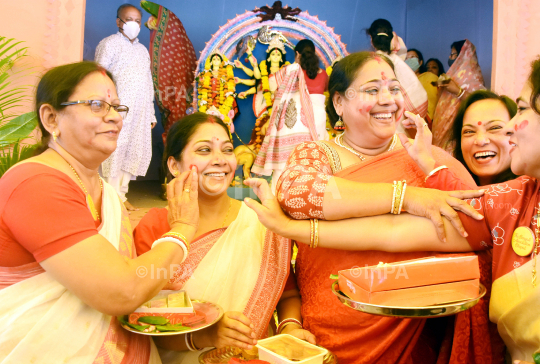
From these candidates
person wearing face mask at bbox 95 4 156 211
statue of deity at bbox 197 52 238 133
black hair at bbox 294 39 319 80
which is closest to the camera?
person wearing face mask at bbox 95 4 156 211

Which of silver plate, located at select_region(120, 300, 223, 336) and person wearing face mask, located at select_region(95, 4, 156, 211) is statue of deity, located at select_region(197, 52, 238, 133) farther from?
silver plate, located at select_region(120, 300, 223, 336)

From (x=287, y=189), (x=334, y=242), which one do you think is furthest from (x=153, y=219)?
(x=334, y=242)

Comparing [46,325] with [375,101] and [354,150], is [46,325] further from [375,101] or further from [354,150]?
[375,101]

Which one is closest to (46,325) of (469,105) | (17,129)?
(17,129)

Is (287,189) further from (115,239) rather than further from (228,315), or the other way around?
(115,239)

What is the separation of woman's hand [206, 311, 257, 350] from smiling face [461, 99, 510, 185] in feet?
5.41

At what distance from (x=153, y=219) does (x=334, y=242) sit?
0.87m

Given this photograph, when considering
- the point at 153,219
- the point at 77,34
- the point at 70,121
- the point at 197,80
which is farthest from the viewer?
the point at 197,80

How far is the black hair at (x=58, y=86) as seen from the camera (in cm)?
154

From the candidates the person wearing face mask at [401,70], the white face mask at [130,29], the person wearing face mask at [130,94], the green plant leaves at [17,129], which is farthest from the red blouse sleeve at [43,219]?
the person wearing face mask at [401,70]

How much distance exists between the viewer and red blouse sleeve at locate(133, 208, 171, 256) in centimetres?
189

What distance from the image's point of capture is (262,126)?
14.5 ft

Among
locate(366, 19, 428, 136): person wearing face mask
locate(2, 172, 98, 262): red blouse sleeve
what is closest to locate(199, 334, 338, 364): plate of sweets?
locate(2, 172, 98, 262): red blouse sleeve

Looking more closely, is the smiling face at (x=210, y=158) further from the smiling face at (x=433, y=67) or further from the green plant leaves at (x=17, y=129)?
the smiling face at (x=433, y=67)
